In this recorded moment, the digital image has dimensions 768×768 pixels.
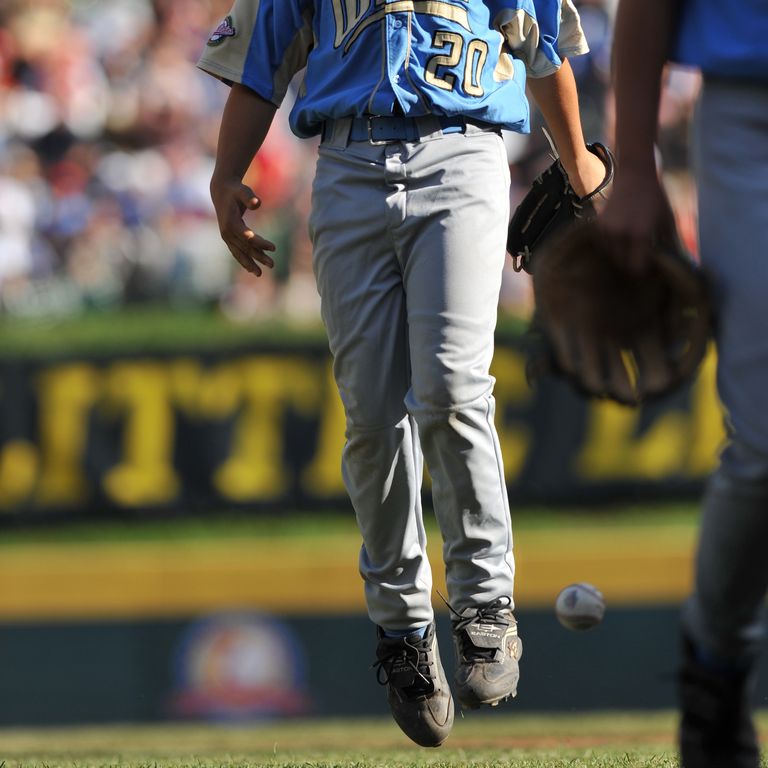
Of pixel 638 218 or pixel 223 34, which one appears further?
pixel 223 34

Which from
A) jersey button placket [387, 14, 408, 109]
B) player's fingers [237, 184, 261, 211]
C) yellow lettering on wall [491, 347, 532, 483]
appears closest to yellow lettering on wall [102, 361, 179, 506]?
yellow lettering on wall [491, 347, 532, 483]

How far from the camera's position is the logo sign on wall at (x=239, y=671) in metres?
7.96

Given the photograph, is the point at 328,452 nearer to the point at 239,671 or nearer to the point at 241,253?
the point at 239,671

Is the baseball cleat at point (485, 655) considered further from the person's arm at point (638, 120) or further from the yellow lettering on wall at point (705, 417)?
the yellow lettering on wall at point (705, 417)

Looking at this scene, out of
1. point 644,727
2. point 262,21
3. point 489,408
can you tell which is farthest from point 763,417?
point 644,727

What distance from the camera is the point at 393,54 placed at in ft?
10.2

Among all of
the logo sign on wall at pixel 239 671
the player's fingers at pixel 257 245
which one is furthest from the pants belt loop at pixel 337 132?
Answer: the logo sign on wall at pixel 239 671

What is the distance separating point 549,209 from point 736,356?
56.8 inches

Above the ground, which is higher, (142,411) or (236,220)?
(236,220)

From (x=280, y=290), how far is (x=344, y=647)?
7.93ft

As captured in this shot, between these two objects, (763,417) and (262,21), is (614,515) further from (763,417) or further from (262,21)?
(763,417)

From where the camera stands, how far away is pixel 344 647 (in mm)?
8039

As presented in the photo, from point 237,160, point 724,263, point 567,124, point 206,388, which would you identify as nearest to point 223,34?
point 237,160

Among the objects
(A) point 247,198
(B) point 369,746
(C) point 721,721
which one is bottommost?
(B) point 369,746
